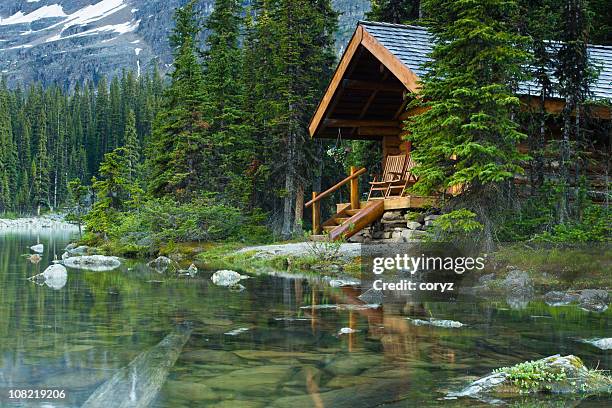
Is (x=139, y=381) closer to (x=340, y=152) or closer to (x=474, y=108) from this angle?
(x=474, y=108)

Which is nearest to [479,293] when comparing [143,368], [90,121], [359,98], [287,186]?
[143,368]

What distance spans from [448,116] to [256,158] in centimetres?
1939

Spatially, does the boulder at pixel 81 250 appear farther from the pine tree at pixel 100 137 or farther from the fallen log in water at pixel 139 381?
the pine tree at pixel 100 137

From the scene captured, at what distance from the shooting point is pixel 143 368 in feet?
20.1

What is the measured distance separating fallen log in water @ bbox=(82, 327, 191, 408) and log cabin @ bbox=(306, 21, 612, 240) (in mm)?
9259

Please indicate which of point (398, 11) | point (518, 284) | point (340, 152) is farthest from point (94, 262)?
point (398, 11)

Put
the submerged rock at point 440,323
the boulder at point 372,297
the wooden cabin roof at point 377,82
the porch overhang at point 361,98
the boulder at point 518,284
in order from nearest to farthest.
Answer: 1. the submerged rock at point 440,323
2. the boulder at point 372,297
3. the boulder at point 518,284
4. the wooden cabin roof at point 377,82
5. the porch overhang at point 361,98

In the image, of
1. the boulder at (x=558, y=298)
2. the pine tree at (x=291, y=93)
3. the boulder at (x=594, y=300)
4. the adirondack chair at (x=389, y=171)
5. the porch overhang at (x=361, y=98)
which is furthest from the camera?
the pine tree at (x=291, y=93)

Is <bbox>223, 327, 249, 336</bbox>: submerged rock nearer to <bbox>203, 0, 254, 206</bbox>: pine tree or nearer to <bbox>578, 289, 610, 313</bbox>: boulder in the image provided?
<bbox>578, 289, 610, 313</bbox>: boulder

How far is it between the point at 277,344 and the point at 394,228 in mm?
10724

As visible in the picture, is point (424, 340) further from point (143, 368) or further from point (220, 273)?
point (220, 273)

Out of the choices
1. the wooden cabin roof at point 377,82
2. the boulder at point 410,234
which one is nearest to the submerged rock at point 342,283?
the boulder at point 410,234

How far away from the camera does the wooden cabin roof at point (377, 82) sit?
16109 mm

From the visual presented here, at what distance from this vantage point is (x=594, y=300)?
1068 cm
